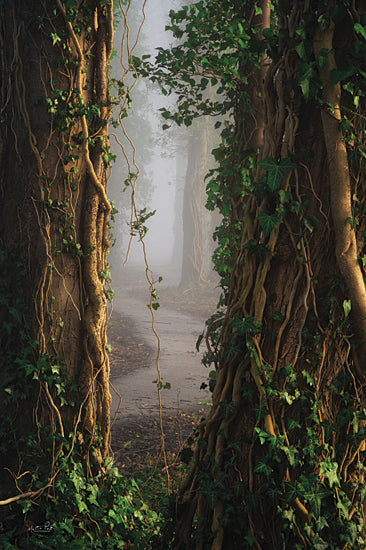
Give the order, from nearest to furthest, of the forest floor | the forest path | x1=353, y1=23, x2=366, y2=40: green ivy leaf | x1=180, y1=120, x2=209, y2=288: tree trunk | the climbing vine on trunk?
x1=353, y1=23, x2=366, y2=40: green ivy leaf, the climbing vine on trunk, the forest floor, the forest path, x1=180, y1=120, x2=209, y2=288: tree trunk

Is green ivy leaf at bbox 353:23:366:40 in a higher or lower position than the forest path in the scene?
higher

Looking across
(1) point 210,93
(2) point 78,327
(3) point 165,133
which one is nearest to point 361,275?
(2) point 78,327

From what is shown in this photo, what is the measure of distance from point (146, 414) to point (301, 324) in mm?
4932

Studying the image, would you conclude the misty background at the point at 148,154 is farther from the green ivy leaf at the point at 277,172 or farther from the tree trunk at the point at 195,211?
the green ivy leaf at the point at 277,172

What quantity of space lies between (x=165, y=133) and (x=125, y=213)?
780cm

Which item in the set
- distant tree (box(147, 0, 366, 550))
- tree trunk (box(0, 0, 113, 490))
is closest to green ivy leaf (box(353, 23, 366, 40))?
distant tree (box(147, 0, 366, 550))

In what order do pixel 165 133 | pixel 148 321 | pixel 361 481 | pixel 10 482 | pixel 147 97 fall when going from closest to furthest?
pixel 361 481 → pixel 10 482 → pixel 148 321 → pixel 165 133 → pixel 147 97

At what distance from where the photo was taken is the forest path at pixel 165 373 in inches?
286

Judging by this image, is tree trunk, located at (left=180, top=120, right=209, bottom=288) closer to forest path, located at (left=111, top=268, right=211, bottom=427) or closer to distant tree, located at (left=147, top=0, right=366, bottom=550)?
forest path, located at (left=111, top=268, right=211, bottom=427)

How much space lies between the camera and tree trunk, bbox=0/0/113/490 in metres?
3.42

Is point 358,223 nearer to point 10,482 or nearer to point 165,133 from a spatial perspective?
point 10,482

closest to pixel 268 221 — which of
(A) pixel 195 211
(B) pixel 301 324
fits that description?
(B) pixel 301 324

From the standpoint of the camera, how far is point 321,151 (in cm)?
245

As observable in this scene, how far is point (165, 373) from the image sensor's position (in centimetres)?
929
